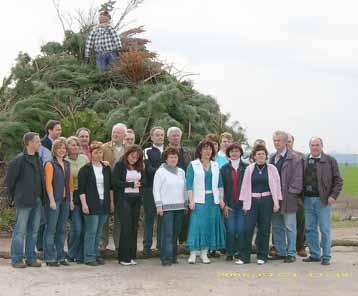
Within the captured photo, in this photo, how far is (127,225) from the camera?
28.3ft

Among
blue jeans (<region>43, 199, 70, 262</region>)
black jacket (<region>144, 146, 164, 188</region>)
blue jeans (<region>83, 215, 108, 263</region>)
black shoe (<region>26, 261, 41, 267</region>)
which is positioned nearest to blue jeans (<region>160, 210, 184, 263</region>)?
black jacket (<region>144, 146, 164, 188</region>)

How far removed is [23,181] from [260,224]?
11.1 ft

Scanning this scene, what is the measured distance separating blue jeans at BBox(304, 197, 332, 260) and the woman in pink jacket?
52 centimetres

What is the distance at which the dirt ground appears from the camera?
7074 millimetres

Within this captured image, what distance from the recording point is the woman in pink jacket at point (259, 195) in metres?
8.73

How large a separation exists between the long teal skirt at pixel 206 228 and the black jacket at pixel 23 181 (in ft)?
7.35

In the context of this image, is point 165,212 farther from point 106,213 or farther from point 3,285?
point 3,285

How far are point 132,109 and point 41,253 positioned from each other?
3.89 meters

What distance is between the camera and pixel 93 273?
8.03m

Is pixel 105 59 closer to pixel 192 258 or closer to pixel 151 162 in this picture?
pixel 151 162

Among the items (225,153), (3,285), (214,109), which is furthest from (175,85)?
(3,285)

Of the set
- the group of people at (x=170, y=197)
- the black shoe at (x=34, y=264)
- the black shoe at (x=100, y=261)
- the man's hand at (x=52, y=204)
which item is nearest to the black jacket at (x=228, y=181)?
the group of people at (x=170, y=197)

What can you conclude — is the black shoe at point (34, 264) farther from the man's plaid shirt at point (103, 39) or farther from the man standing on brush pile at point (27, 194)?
the man's plaid shirt at point (103, 39)

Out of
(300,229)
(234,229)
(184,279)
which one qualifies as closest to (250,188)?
(234,229)
